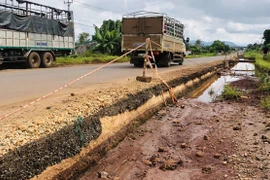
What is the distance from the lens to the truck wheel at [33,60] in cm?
1728

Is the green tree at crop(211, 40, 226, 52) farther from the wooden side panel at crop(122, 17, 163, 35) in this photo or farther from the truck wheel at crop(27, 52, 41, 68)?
the truck wheel at crop(27, 52, 41, 68)

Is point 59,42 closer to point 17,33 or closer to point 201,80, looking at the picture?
point 17,33

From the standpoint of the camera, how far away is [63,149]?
3.84 metres

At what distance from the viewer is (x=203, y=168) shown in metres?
4.33

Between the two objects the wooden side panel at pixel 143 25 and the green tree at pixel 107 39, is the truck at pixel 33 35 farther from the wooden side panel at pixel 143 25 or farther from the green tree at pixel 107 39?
the green tree at pixel 107 39

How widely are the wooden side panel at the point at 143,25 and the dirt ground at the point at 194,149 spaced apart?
8.41 meters

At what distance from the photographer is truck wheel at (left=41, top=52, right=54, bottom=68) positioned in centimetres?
1852

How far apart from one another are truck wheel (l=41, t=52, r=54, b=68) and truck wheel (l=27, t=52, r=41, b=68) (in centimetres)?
39

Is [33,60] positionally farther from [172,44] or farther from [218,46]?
[218,46]

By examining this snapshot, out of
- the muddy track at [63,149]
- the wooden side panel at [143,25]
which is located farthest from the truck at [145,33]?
the muddy track at [63,149]

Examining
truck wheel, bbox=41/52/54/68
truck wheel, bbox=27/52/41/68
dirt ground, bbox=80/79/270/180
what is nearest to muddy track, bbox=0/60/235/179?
dirt ground, bbox=80/79/270/180

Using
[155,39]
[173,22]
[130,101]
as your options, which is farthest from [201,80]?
[130,101]

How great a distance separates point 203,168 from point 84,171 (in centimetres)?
168

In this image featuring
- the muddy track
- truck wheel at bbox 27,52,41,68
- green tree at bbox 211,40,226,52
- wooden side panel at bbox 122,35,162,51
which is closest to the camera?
the muddy track
